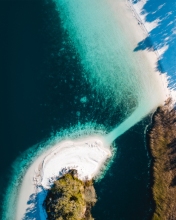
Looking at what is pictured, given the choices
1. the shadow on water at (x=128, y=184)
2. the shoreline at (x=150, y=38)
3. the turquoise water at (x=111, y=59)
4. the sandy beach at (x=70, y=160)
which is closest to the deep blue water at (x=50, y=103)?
the shadow on water at (x=128, y=184)

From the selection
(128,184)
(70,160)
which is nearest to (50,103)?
(70,160)

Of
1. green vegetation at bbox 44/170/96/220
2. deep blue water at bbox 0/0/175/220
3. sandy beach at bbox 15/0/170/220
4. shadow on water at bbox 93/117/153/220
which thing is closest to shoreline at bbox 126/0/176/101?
sandy beach at bbox 15/0/170/220

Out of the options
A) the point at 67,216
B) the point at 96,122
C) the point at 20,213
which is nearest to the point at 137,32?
the point at 96,122

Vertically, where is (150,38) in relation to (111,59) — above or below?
below

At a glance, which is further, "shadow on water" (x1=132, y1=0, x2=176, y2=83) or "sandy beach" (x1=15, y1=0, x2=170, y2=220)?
"shadow on water" (x1=132, y1=0, x2=176, y2=83)

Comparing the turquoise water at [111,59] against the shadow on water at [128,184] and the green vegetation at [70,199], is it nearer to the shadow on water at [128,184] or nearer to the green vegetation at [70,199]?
the shadow on water at [128,184]

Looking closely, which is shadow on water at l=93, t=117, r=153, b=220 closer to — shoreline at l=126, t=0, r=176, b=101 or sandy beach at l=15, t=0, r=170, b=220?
sandy beach at l=15, t=0, r=170, b=220

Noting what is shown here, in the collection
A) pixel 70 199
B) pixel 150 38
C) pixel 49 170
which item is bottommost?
pixel 70 199

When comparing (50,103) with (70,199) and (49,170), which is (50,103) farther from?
(70,199)

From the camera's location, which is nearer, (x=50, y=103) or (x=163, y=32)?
(x=50, y=103)
